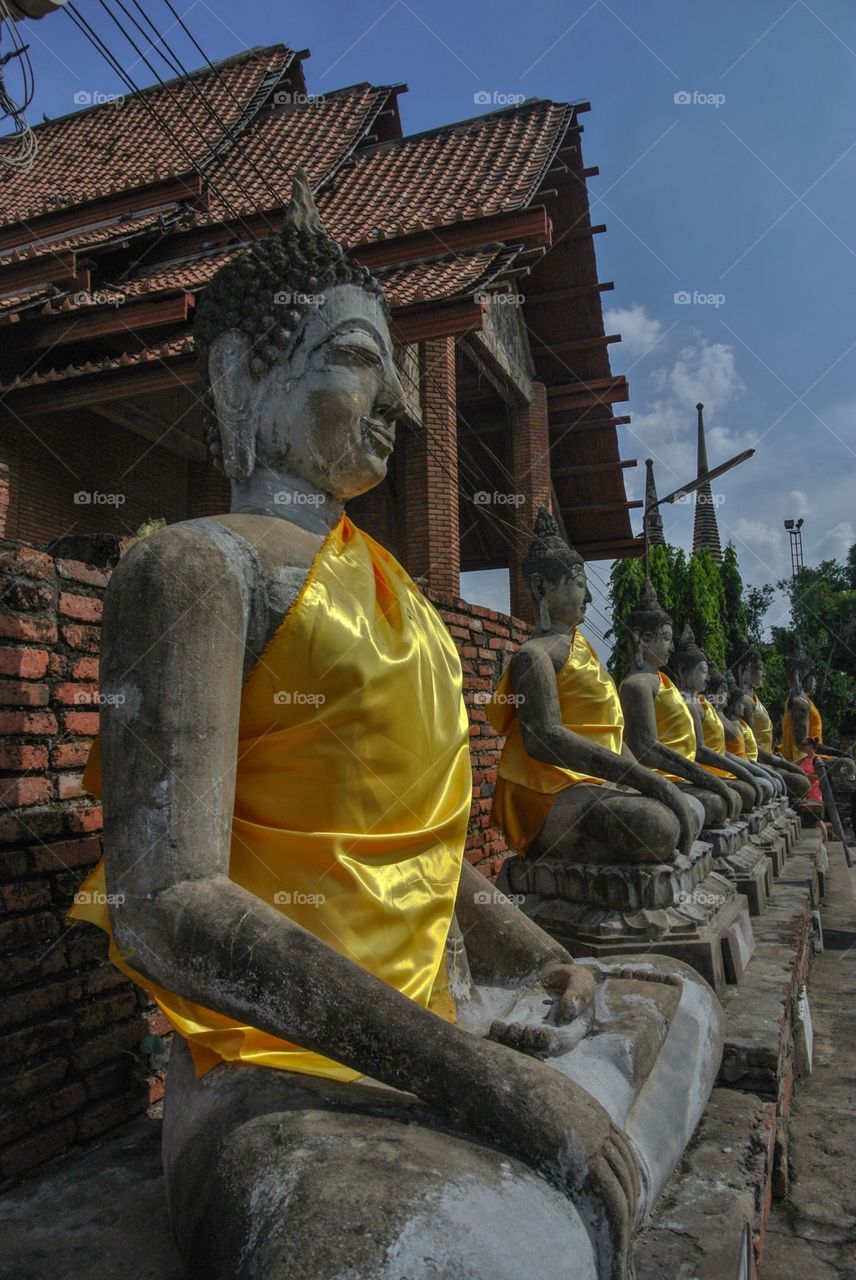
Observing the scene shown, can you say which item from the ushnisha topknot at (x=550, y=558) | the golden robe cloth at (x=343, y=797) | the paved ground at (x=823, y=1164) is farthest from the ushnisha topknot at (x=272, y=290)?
the paved ground at (x=823, y=1164)

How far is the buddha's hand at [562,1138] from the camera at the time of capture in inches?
44.7

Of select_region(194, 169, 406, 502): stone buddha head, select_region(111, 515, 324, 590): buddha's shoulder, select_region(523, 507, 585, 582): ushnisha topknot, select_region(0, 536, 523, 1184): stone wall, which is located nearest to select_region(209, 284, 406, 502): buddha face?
select_region(194, 169, 406, 502): stone buddha head

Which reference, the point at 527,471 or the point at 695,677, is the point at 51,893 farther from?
the point at 527,471

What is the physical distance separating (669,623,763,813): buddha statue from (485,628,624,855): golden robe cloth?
300 cm

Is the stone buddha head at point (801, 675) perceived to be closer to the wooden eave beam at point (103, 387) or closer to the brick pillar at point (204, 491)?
the brick pillar at point (204, 491)

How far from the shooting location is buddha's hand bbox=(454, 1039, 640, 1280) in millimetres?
1136

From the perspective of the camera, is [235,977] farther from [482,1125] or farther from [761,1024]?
[761,1024]

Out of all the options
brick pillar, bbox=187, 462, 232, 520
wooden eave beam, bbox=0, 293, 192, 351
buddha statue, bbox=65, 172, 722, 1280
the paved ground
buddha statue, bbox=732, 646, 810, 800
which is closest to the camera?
buddha statue, bbox=65, 172, 722, 1280

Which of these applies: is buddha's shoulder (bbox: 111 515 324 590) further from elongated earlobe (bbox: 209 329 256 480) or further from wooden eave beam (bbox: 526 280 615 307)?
wooden eave beam (bbox: 526 280 615 307)

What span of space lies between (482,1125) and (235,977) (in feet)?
1.23

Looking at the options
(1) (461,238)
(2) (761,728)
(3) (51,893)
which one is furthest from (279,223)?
(2) (761,728)

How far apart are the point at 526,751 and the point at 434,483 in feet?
19.5

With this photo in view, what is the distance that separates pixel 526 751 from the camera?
11.2 ft

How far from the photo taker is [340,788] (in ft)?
5.14
